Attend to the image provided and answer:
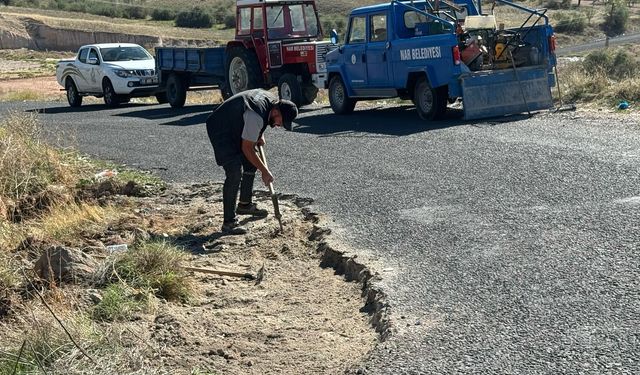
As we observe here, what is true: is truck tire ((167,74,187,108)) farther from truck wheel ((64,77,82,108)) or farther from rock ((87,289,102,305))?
rock ((87,289,102,305))

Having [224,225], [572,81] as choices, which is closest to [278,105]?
[224,225]

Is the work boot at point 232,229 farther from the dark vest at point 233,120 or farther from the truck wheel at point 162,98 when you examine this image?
the truck wheel at point 162,98

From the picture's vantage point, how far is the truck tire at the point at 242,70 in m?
21.5

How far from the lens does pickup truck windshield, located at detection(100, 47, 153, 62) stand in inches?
1035

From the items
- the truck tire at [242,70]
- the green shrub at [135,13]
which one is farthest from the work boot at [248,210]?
the green shrub at [135,13]

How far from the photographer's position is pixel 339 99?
1948 cm

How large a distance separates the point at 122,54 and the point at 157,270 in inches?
774

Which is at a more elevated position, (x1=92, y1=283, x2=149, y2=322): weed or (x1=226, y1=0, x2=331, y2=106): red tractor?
(x1=226, y1=0, x2=331, y2=106): red tractor

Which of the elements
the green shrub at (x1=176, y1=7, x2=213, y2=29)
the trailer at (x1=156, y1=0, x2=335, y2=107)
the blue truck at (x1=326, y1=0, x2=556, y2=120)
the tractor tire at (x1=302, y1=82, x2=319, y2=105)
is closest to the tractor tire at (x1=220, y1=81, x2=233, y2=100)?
the trailer at (x1=156, y1=0, x2=335, y2=107)

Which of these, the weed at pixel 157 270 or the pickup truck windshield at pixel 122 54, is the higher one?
the pickup truck windshield at pixel 122 54

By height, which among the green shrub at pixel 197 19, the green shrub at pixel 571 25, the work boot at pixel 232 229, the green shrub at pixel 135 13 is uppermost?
the green shrub at pixel 135 13

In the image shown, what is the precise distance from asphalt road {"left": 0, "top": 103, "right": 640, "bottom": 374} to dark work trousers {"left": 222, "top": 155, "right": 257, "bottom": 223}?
88 centimetres

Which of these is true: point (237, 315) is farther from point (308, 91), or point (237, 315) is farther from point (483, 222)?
point (308, 91)

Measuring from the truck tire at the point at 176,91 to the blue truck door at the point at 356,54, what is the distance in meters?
6.38
